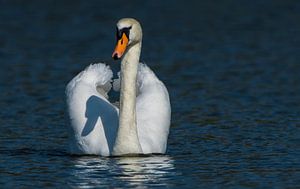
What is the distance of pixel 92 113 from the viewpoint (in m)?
14.5

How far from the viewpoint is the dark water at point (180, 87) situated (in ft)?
43.2

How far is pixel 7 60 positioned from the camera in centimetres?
2377

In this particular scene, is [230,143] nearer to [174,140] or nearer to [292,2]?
[174,140]

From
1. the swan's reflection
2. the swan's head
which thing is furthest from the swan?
the swan's reflection

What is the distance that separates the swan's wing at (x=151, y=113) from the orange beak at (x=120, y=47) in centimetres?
122

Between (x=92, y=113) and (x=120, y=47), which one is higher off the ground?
(x=120, y=47)

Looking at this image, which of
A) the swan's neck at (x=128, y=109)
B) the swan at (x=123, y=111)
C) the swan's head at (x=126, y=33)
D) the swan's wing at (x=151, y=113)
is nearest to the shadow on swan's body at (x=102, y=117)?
the swan at (x=123, y=111)

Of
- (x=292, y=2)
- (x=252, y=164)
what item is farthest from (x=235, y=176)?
(x=292, y=2)

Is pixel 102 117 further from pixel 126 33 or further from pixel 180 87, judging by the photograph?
pixel 180 87

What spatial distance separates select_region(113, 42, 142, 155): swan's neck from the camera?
13.8 metres

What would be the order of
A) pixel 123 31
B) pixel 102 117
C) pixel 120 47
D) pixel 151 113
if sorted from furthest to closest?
1. pixel 151 113
2. pixel 102 117
3. pixel 123 31
4. pixel 120 47

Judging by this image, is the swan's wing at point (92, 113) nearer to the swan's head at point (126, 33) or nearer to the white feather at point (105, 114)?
→ the white feather at point (105, 114)

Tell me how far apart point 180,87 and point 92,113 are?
5.72 m

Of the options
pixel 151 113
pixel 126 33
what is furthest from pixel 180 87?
pixel 126 33
